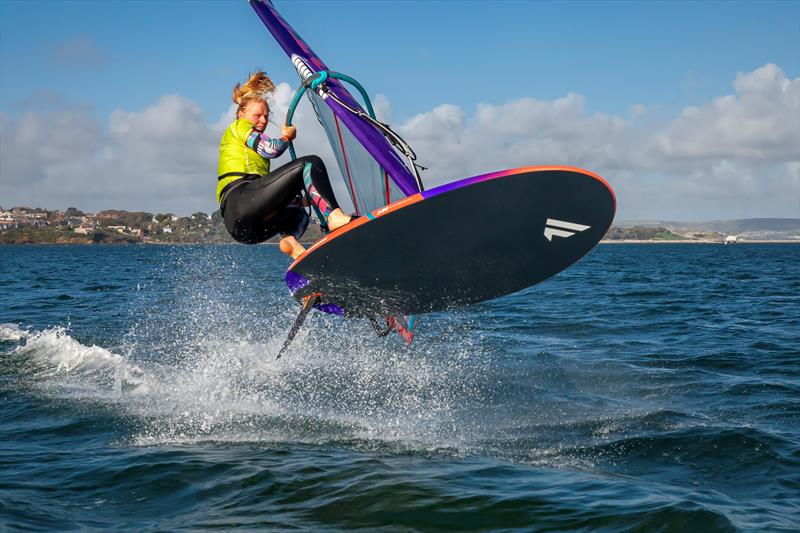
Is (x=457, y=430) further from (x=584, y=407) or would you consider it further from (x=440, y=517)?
(x=440, y=517)

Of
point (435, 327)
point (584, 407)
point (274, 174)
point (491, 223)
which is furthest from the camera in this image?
point (435, 327)

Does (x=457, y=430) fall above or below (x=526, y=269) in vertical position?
below

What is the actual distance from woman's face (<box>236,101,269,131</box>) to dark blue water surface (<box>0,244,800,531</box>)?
287 centimetres

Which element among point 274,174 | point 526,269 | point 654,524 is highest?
point 274,174

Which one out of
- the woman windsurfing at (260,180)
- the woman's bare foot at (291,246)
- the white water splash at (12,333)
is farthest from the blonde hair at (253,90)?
the white water splash at (12,333)

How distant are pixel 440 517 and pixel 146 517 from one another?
6.36 feet

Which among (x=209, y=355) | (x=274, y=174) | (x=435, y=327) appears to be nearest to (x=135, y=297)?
(x=435, y=327)

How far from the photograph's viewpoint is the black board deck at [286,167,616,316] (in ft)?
20.2

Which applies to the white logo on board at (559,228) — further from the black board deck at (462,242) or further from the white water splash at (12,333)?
the white water splash at (12,333)

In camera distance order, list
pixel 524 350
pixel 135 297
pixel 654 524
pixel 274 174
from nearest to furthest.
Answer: pixel 654 524
pixel 274 174
pixel 524 350
pixel 135 297

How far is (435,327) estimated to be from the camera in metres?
15.3

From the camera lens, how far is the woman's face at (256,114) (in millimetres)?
7137

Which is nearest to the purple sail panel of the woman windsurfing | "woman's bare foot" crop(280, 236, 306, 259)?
the woman windsurfing

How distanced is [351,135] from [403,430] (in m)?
3.57
